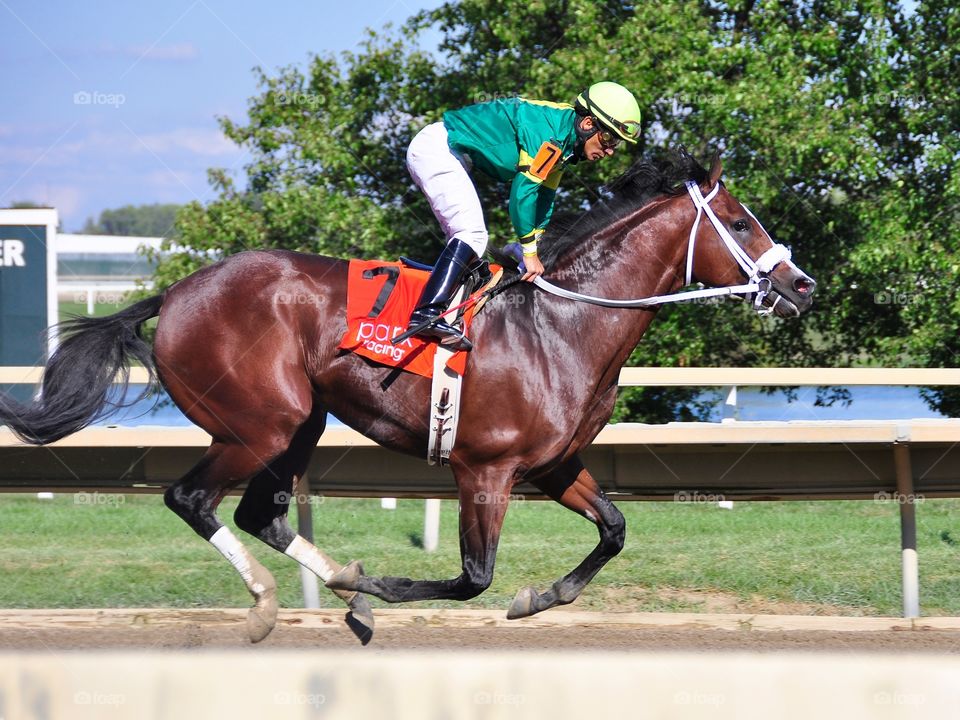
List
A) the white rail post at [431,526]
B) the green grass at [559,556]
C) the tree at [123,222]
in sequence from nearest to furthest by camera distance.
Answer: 1. the green grass at [559,556]
2. the white rail post at [431,526]
3. the tree at [123,222]

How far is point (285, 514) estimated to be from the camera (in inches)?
184

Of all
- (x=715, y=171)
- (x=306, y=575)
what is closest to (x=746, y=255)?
(x=715, y=171)

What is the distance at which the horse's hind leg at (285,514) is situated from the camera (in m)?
4.49

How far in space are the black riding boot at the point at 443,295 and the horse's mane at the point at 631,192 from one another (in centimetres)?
45

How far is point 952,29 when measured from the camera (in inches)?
355

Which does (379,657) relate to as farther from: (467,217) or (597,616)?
(597,616)

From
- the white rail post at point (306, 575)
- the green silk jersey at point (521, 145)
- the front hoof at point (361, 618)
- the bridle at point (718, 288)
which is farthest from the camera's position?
the white rail post at point (306, 575)

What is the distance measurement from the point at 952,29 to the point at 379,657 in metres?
8.56

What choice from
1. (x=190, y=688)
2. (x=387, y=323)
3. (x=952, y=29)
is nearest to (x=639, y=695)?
(x=190, y=688)

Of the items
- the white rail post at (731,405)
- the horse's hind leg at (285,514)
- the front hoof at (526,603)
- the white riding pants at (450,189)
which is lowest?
the front hoof at (526,603)

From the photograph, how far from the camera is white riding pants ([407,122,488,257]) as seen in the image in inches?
168

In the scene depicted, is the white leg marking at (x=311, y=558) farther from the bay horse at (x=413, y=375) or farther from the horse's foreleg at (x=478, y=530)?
the horse's foreleg at (x=478, y=530)

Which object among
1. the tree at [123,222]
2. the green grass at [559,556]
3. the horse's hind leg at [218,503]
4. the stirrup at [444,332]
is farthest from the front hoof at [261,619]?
the tree at [123,222]

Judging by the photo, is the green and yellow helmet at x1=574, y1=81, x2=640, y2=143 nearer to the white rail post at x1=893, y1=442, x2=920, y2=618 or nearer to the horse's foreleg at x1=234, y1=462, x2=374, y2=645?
the horse's foreleg at x1=234, y1=462, x2=374, y2=645
